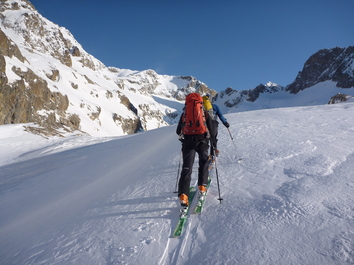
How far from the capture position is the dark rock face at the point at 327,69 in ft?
310

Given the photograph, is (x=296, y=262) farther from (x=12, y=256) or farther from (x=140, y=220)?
(x=12, y=256)

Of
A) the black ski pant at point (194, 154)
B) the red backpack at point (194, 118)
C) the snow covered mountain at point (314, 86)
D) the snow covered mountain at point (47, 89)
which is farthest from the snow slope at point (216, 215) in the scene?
the snow covered mountain at point (314, 86)

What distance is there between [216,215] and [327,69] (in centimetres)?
13837

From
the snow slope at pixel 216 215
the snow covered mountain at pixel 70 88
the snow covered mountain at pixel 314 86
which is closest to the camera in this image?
the snow slope at pixel 216 215

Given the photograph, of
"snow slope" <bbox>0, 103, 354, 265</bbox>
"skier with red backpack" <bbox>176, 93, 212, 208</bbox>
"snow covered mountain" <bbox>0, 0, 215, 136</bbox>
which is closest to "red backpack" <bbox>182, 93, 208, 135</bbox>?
"skier with red backpack" <bbox>176, 93, 212, 208</bbox>

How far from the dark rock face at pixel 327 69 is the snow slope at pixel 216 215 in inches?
4522

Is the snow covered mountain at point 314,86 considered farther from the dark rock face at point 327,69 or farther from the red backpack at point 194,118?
the red backpack at point 194,118

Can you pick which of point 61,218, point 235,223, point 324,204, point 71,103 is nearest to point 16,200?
point 61,218

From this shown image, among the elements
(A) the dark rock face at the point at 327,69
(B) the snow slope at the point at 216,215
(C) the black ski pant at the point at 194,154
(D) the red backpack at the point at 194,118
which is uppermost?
(A) the dark rock face at the point at 327,69

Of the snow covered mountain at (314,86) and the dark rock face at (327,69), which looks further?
the dark rock face at (327,69)

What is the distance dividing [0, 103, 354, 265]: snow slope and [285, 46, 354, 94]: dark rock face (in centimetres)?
11486

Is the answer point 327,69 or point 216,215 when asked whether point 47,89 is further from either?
point 327,69

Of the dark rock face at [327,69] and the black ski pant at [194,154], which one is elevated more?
the dark rock face at [327,69]

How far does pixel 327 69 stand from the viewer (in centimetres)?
10956
